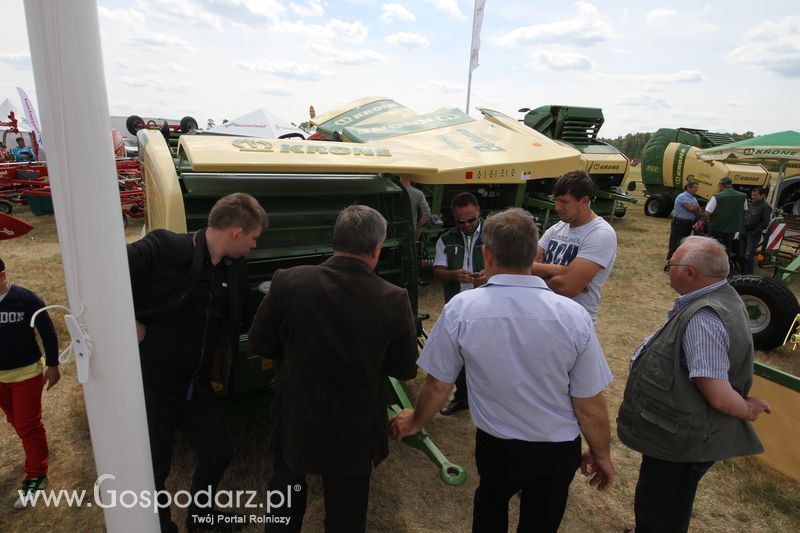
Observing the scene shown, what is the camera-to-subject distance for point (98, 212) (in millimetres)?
1238

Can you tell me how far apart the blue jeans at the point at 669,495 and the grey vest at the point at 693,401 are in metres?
0.08

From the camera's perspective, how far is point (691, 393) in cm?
179

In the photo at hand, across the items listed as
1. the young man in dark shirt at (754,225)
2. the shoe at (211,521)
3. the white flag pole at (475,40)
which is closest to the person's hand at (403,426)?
the shoe at (211,521)

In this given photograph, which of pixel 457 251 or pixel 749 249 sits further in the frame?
pixel 749 249

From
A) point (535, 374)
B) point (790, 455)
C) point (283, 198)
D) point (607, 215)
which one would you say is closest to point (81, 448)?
point (283, 198)

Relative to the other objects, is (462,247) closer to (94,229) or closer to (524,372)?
(524,372)

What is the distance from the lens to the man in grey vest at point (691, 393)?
1.71 meters

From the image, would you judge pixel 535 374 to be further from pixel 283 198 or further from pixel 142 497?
pixel 283 198

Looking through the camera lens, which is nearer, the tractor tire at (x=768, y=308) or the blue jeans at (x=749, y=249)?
the tractor tire at (x=768, y=308)

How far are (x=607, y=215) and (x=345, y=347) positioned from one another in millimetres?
11649

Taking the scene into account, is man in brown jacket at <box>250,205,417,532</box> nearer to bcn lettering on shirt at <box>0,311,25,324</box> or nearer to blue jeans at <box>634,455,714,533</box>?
blue jeans at <box>634,455,714,533</box>

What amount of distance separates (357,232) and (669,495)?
173 centimetres

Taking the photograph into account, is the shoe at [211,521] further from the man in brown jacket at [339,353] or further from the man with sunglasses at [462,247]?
the man with sunglasses at [462,247]

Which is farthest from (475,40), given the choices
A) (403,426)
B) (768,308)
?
(403,426)
